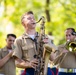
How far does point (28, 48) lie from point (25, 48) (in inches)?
2.0

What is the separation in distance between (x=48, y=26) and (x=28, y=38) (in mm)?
11553

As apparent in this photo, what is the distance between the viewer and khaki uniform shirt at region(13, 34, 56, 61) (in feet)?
18.7

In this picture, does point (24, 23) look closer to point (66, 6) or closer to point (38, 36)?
point (38, 36)

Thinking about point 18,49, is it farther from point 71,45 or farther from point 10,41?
point 10,41

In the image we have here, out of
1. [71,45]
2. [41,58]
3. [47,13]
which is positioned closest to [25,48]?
[41,58]

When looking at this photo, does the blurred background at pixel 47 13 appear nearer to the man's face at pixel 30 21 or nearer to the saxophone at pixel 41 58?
the man's face at pixel 30 21

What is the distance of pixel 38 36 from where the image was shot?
5.79 m

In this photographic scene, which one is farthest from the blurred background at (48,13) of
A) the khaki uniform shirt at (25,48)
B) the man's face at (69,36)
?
the khaki uniform shirt at (25,48)

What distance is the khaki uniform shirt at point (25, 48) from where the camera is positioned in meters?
5.70

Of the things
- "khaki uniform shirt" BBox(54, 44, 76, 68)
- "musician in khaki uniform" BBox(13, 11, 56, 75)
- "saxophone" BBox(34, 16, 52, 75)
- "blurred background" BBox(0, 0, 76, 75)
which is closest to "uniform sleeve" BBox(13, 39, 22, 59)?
"musician in khaki uniform" BBox(13, 11, 56, 75)

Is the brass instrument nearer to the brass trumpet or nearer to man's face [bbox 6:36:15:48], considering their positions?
the brass trumpet

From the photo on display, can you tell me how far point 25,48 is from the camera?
5.71 metres

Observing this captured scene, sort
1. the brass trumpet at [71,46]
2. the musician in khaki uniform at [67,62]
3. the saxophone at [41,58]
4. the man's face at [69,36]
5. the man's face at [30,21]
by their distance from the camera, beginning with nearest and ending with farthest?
1. the saxophone at [41,58]
2. the man's face at [30,21]
3. the brass trumpet at [71,46]
4. the man's face at [69,36]
5. the musician in khaki uniform at [67,62]

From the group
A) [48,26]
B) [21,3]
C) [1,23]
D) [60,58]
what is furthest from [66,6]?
[60,58]
